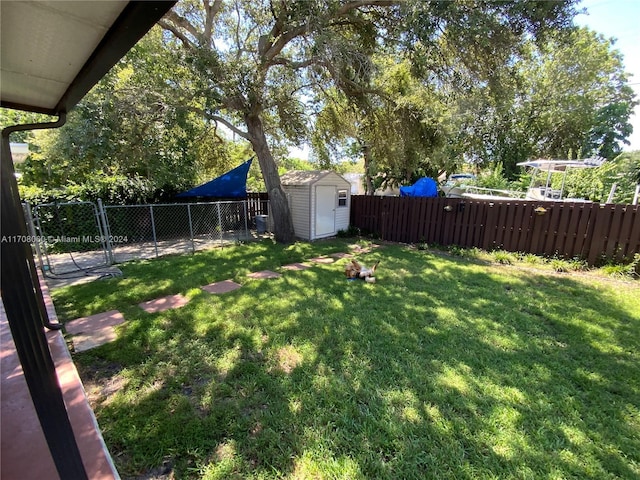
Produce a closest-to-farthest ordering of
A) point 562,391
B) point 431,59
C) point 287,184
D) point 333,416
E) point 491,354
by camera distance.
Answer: point 333,416
point 562,391
point 491,354
point 431,59
point 287,184

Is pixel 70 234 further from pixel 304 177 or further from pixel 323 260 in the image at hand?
pixel 323 260

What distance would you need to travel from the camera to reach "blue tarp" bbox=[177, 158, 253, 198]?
9773mm

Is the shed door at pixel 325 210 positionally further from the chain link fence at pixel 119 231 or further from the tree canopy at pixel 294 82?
the chain link fence at pixel 119 231

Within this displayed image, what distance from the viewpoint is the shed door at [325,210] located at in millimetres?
8844

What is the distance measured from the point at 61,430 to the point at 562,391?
3.44 meters

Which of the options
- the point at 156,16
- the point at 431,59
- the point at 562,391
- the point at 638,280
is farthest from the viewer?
the point at 431,59

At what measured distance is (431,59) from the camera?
19.9ft

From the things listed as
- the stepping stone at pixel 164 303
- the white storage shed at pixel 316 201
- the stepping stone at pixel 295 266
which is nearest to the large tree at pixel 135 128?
the white storage shed at pixel 316 201

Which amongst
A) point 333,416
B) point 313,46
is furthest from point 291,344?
point 313,46

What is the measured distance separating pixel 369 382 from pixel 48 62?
299 cm

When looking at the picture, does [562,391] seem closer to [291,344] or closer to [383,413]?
[383,413]

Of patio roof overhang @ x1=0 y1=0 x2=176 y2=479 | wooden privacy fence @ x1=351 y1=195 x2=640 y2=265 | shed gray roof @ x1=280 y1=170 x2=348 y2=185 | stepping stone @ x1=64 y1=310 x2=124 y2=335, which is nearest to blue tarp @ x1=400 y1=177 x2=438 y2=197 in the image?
wooden privacy fence @ x1=351 y1=195 x2=640 y2=265

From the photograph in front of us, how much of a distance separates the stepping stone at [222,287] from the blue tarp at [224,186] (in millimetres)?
5764

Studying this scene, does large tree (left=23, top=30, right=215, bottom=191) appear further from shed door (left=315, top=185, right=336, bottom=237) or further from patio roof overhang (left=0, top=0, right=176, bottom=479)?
patio roof overhang (left=0, top=0, right=176, bottom=479)
